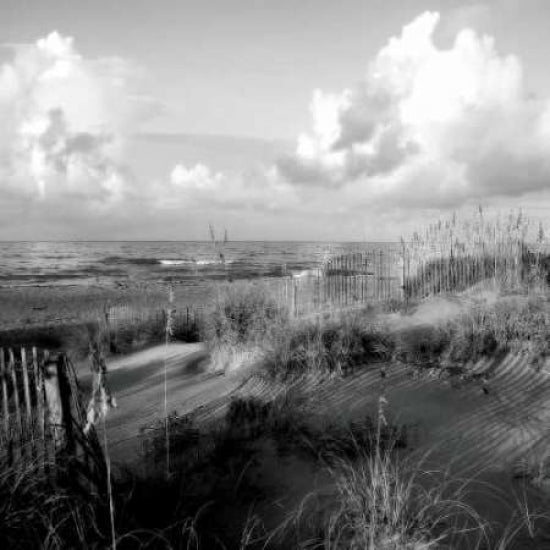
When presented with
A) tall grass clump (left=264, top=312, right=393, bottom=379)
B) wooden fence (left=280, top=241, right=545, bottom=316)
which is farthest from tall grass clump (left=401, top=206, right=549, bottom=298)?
tall grass clump (left=264, top=312, right=393, bottom=379)

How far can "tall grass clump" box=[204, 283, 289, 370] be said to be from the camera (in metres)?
8.23

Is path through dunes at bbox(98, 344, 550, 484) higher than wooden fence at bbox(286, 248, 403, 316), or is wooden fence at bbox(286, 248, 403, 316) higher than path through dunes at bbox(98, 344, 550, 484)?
wooden fence at bbox(286, 248, 403, 316)

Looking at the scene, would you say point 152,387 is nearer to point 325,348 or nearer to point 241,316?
point 241,316

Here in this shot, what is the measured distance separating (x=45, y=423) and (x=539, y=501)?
3.89m

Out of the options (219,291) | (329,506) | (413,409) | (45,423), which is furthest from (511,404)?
(219,291)

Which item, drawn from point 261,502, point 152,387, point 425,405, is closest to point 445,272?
point 425,405

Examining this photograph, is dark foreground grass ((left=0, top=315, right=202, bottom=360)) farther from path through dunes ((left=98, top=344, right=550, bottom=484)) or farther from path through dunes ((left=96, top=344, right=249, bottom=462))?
path through dunes ((left=98, top=344, right=550, bottom=484))

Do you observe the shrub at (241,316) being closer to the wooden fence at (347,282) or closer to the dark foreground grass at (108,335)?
the dark foreground grass at (108,335)

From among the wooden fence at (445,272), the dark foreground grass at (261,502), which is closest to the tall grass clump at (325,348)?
the dark foreground grass at (261,502)

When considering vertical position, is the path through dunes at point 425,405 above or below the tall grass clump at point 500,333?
below

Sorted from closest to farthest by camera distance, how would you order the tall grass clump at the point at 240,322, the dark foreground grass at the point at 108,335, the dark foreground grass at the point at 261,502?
the dark foreground grass at the point at 261,502 → the tall grass clump at the point at 240,322 → the dark foreground grass at the point at 108,335

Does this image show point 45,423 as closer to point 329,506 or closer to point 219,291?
point 329,506

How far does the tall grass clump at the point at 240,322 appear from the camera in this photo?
823 cm

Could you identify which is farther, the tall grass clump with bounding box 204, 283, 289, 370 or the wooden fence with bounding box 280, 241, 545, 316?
the wooden fence with bounding box 280, 241, 545, 316
